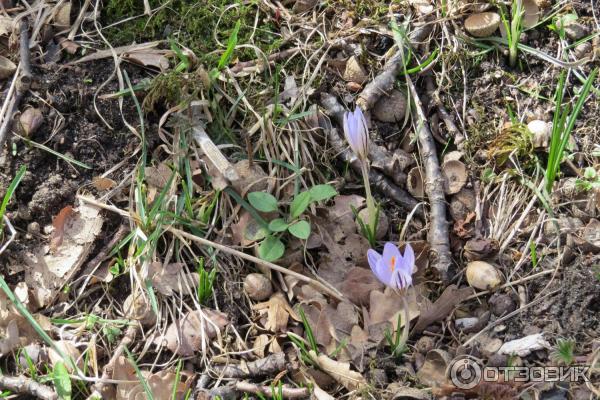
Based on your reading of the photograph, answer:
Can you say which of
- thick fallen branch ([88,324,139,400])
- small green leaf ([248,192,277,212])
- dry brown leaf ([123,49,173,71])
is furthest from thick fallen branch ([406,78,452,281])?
thick fallen branch ([88,324,139,400])

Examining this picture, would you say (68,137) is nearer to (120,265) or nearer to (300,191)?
(120,265)

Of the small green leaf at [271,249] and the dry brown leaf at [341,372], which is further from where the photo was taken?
the small green leaf at [271,249]

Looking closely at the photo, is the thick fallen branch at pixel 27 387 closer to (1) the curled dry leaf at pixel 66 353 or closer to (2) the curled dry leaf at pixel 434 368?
(1) the curled dry leaf at pixel 66 353

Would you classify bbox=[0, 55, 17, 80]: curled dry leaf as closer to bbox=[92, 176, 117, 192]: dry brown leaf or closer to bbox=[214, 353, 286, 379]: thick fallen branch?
bbox=[92, 176, 117, 192]: dry brown leaf

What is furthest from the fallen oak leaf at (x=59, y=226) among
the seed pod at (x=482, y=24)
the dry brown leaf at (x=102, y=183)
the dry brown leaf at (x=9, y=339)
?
the seed pod at (x=482, y=24)

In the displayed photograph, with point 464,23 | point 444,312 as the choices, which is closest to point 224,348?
point 444,312

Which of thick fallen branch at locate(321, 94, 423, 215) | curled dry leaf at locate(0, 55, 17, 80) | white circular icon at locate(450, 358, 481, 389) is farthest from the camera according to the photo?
curled dry leaf at locate(0, 55, 17, 80)

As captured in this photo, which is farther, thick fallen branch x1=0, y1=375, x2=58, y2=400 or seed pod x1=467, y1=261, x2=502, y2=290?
seed pod x1=467, y1=261, x2=502, y2=290
